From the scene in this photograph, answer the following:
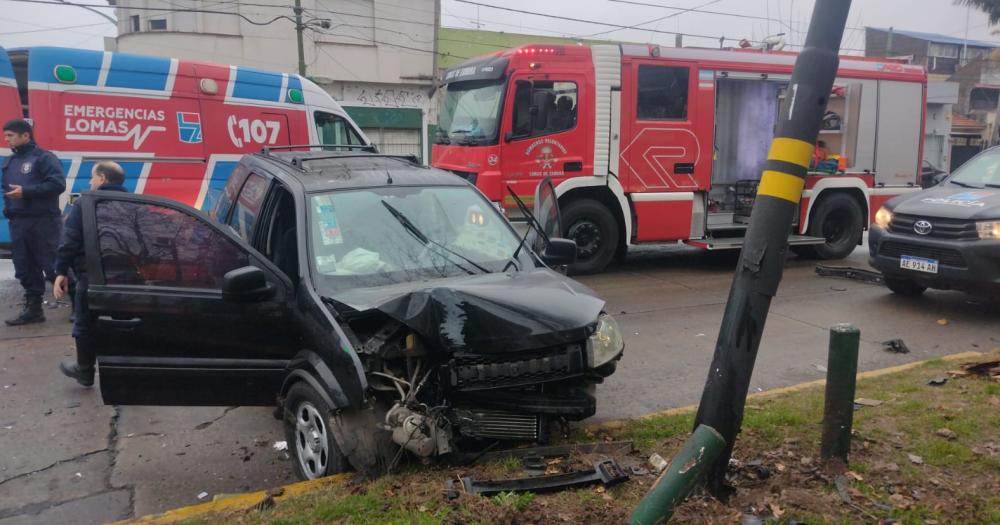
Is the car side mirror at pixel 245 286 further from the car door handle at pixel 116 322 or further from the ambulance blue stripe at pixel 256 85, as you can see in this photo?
the ambulance blue stripe at pixel 256 85

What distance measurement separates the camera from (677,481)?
9.53ft

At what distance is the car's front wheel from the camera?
3.72m

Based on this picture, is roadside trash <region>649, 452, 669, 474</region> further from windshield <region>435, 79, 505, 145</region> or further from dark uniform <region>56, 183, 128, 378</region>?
windshield <region>435, 79, 505, 145</region>

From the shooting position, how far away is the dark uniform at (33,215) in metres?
7.21

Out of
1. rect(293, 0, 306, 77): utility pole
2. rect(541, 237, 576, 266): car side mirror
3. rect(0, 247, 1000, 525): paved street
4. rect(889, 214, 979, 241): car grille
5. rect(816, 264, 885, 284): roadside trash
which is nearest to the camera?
rect(0, 247, 1000, 525): paved street

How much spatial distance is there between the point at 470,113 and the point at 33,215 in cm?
536

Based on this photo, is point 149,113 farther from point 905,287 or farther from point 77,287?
point 905,287

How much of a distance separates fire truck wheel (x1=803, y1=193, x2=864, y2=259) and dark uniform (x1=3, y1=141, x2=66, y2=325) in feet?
34.9

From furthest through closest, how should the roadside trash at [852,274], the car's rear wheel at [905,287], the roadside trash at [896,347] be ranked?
the roadside trash at [852,274], the car's rear wheel at [905,287], the roadside trash at [896,347]

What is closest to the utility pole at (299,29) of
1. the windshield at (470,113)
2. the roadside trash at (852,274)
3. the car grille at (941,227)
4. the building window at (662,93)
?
the windshield at (470,113)

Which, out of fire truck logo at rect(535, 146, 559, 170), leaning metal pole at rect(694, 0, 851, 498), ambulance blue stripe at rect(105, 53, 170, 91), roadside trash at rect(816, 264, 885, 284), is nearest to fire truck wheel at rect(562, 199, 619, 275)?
fire truck logo at rect(535, 146, 559, 170)

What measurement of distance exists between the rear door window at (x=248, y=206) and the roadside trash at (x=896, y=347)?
563cm

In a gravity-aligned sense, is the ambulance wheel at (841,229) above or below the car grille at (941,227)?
below

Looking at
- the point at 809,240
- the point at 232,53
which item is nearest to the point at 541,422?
the point at 809,240
